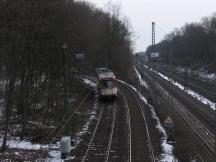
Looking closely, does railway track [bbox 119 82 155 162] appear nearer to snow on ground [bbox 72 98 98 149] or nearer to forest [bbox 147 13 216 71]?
snow on ground [bbox 72 98 98 149]

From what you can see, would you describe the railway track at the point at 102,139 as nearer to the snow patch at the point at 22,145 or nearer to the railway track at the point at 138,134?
the railway track at the point at 138,134

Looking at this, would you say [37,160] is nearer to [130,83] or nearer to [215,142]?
[215,142]

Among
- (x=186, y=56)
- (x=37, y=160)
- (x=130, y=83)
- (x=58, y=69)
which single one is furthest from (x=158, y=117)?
(x=186, y=56)

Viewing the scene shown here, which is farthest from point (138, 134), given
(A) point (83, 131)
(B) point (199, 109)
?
(B) point (199, 109)

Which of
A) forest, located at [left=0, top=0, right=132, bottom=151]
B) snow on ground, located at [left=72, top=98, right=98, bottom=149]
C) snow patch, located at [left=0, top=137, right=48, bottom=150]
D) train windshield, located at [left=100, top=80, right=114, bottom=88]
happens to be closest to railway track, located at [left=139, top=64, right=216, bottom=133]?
train windshield, located at [left=100, top=80, right=114, bottom=88]

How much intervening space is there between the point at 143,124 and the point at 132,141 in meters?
7.95

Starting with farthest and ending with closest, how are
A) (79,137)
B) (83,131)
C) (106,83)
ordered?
(106,83), (83,131), (79,137)

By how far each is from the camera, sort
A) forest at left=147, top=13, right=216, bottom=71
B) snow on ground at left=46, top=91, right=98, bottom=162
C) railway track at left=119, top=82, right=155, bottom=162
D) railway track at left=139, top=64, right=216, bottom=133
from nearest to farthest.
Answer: snow on ground at left=46, top=91, right=98, bottom=162
railway track at left=119, top=82, right=155, bottom=162
railway track at left=139, top=64, right=216, bottom=133
forest at left=147, top=13, right=216, bottom=71

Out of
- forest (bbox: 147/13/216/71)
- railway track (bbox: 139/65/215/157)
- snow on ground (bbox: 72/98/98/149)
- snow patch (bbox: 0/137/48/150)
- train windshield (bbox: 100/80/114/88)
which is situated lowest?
railway track (bbox: 139/65/215/157)

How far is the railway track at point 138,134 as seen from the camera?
27.7 m

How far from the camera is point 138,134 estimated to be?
35125 mm

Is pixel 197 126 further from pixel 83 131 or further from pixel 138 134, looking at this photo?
pixel 83 131

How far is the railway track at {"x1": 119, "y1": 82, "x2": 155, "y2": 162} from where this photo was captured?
27677 mm

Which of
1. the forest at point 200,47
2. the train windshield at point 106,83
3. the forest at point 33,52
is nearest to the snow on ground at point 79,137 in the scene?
the forest at point 33,52
